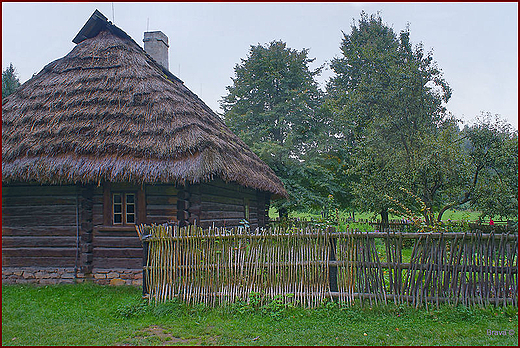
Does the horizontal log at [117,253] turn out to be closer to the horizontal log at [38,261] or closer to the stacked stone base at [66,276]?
the stacked stone base at [66,276]

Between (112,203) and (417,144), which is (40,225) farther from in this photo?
(417,144)

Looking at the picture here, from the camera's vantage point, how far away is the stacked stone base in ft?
26.4

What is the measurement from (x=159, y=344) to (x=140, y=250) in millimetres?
3761

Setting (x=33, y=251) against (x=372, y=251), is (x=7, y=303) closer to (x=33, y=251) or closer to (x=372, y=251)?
(x=33, y=251)

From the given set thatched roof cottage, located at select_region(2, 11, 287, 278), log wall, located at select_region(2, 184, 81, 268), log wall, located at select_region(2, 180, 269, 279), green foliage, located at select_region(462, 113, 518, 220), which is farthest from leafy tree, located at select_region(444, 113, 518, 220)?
log wall, located at select_region(2, 184, 81, 268)

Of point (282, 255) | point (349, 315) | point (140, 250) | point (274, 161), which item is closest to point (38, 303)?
point (140, 250)

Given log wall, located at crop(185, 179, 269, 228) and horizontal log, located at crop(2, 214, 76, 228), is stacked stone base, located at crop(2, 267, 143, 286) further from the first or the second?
log wall, located at crop(185, 179, 269, 228)

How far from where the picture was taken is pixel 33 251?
8.49m

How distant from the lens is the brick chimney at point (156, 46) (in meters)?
13.2

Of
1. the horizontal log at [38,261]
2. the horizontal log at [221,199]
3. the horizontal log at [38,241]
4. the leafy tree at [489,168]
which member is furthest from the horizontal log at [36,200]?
the leafy tree at [489,168]

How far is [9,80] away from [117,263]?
23833mm

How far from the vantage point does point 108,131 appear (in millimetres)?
8203

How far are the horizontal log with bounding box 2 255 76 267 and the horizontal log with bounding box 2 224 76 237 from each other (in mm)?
513

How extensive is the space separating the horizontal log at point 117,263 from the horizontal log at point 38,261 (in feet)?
1.83
